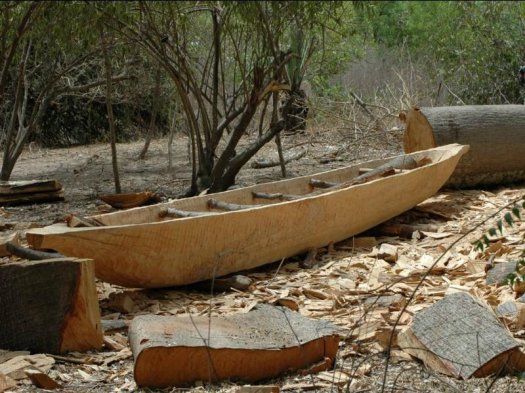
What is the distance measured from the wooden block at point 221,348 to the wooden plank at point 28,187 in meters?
5.61

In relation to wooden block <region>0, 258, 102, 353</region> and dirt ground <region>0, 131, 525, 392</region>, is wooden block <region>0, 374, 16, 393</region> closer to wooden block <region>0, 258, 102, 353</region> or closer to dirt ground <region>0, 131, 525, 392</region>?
dirt ground <region>0, 131, 525, 392</region>

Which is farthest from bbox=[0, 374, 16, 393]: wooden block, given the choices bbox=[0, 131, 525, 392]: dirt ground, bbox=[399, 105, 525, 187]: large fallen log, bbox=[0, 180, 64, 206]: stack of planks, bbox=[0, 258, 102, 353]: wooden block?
bbox=[399, 105, 525, 187]: large fallen log

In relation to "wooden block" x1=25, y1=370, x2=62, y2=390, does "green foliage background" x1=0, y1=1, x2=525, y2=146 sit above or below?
above

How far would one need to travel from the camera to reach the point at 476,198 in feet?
32.1

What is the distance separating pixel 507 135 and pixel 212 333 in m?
6.36

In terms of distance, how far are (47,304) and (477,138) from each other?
620cm

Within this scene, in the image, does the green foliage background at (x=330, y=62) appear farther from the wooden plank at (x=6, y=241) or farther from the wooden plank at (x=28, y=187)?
the wooden plank at (x=6, y=241)

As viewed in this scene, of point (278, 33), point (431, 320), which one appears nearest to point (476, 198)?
point (278, 33)

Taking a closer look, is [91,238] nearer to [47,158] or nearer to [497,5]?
[47,158]

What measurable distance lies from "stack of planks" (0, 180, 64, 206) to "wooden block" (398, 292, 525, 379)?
20.0 ft

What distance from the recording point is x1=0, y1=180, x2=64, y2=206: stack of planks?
10.1 m

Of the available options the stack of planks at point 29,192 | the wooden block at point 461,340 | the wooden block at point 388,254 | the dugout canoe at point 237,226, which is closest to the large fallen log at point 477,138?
the dugout canoe at point 237,226

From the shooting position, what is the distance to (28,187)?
10.2 meters

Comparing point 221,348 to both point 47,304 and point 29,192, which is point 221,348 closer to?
point 47,304
